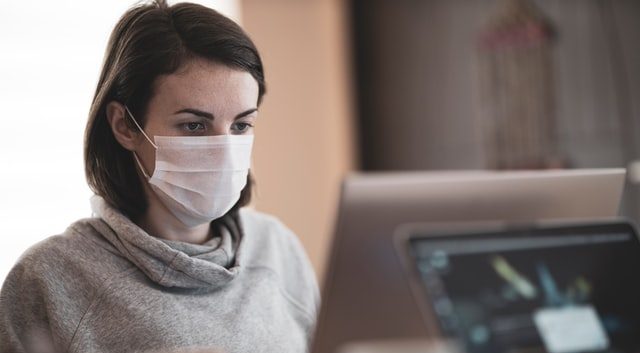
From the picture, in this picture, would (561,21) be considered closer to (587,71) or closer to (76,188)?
(587,71)

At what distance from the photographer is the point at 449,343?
3.06ft

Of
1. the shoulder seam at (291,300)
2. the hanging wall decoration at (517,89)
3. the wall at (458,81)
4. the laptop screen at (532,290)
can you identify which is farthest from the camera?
the hanging wall decoration at (517,89)

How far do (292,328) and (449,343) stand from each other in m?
0.58

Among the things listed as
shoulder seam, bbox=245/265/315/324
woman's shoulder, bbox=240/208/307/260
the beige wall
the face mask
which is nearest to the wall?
the beige wall

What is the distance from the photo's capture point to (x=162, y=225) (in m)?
1.44

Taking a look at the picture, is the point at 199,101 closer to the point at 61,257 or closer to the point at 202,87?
the point at 202,87

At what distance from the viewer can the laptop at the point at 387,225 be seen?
0.96 meters

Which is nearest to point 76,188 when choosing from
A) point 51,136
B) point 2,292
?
point 51,136

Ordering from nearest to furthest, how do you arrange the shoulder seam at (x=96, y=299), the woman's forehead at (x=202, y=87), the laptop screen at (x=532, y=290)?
1. the laptop screen at (x=532, y=290)
2. the shoulder seam at (x=96, y=299)
3. the woman's forehead at (x=202, y=87)

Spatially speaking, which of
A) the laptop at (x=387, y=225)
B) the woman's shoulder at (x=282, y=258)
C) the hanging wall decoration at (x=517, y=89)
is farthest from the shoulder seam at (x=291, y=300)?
the hanging wall decoration at (x=517, y=89)

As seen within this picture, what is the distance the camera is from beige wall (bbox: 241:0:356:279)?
365 centimetres

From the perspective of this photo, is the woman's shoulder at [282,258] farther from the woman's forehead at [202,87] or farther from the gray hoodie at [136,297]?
the woman's forehead at [202,87]

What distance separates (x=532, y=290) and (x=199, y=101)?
2.14 feet

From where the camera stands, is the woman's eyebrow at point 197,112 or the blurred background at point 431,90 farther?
the blurred background at point 431,90
